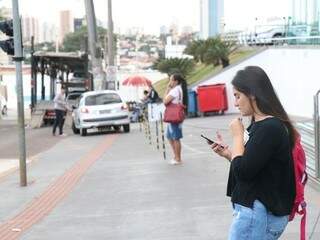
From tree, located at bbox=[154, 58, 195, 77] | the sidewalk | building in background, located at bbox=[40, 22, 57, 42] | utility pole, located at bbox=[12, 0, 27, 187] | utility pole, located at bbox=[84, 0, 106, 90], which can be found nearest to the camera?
the sidewalk

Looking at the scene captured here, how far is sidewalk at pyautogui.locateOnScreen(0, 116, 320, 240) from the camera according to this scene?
7.68m

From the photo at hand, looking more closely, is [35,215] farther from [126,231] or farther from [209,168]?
[209,168]

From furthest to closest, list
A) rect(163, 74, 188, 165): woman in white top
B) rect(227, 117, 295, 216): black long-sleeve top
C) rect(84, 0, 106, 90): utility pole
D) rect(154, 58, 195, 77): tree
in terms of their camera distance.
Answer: rect(154, 58, 195, 77): tree, rect(84, 0, 106, 90): utility pole, rect(163, 74, 188, 165): woman in white top, rect(227, 117, 295, 216): black long-sleeve top

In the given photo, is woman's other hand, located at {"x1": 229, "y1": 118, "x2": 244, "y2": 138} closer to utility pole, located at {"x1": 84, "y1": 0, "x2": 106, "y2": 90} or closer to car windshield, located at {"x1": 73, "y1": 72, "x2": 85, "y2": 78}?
utility pole, located at {"x1": 84, "y1": 0, "x2": 106, "y2": 90}

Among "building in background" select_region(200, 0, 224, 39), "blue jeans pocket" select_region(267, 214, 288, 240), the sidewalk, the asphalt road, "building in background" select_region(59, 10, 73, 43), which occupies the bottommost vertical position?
the asphalt road

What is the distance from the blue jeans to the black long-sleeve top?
3 centimetres

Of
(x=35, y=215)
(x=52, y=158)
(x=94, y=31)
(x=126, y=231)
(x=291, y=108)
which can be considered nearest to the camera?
(x=126, y=231)

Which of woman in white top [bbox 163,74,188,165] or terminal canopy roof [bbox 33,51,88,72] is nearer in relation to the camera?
woman in white top [bbox 163,74,188,165]

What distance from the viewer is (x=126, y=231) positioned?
7652 millimetres

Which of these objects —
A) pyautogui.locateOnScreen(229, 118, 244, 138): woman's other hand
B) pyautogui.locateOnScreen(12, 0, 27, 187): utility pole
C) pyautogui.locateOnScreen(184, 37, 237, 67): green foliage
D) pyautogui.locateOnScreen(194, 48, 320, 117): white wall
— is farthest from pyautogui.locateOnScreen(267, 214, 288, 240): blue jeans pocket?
pyautogui.locateOnScreen(184, 37, 237, 67): green foliage

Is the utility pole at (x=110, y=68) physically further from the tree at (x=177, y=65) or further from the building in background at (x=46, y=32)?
the building in background at (x=46, y=32)

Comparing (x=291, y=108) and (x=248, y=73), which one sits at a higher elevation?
(x=248, y=73)

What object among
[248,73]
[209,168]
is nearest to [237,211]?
[248,73]

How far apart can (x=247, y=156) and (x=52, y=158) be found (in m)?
13.1
